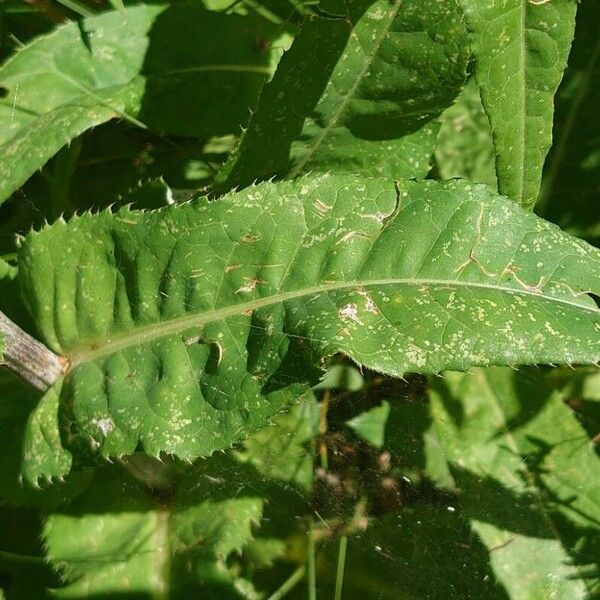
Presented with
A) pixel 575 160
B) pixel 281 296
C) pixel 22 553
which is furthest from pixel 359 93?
pixel 22 553

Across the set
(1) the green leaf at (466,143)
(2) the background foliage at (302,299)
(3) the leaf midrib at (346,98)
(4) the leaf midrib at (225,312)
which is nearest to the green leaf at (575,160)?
(2) the background foliage at (302,299)

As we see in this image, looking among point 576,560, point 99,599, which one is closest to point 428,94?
point 576,560

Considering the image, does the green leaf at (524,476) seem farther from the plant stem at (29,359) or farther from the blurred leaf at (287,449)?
the plant stem at (29,359)

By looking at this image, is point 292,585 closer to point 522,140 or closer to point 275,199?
point 275,199

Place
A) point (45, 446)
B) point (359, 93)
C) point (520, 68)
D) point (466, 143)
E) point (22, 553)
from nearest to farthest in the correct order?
point (520, 68) → point (45, 446) → point (359, 93) → point (22, 553) → point (466, 143)

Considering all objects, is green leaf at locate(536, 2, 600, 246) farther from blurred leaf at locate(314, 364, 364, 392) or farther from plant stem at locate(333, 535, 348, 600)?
plant stem at locate(333, 535, 348, 600)

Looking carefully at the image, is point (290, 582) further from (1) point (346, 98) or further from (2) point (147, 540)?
(1) point (346, 98)
